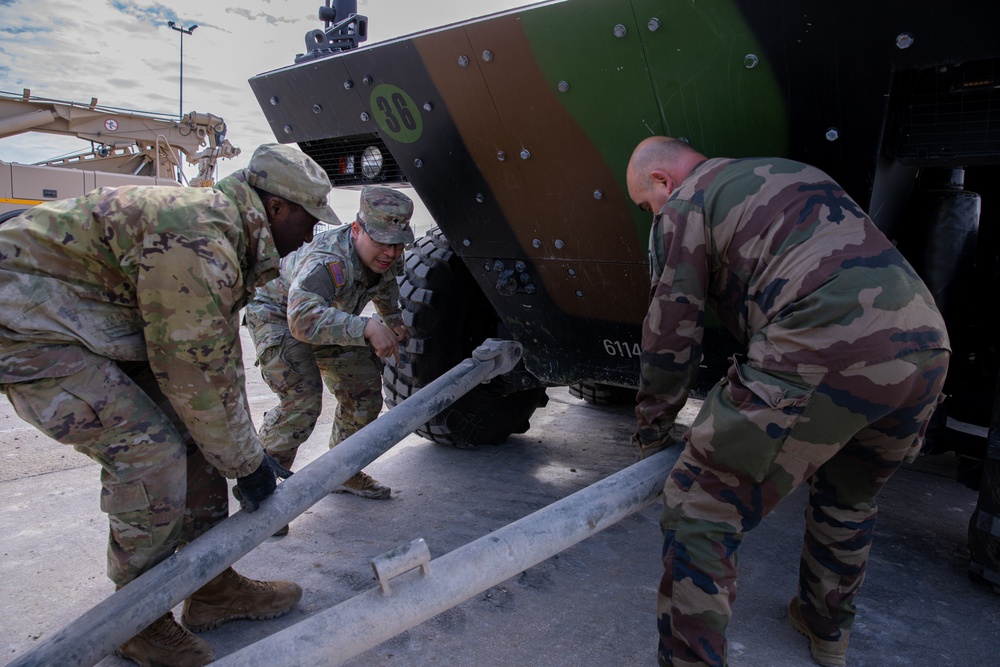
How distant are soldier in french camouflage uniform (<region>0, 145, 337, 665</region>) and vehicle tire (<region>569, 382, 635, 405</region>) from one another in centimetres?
313

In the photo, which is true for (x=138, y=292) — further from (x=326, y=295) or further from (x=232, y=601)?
(x=326, y=295)

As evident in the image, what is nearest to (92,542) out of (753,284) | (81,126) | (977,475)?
(753,284)

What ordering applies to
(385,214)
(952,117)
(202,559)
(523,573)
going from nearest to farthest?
(202,559) → (952,117) → (523,573) → (385,214)

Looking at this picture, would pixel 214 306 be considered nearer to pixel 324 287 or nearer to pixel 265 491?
pixel 265 491

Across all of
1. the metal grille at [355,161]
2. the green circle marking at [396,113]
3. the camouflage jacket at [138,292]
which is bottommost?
the camouflage jacket at [138,292]

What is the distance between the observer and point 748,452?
172cm

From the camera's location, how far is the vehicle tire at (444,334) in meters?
3.53

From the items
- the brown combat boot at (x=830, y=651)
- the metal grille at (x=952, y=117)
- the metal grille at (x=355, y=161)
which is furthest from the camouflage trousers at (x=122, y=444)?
the metal grille at (x=952, y=117)

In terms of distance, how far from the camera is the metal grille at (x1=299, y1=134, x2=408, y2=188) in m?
3.14

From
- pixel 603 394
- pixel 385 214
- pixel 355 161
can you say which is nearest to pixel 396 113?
pixel 385 214

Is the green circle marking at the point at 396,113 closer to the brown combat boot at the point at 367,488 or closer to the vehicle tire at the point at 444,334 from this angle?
the vehicle tire at the point at 444,334

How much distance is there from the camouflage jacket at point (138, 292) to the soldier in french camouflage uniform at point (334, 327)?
88 centimetres

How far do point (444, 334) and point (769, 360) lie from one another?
2.01 metres

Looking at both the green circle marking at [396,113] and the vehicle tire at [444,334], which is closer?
the green circle marking at [396,113]
